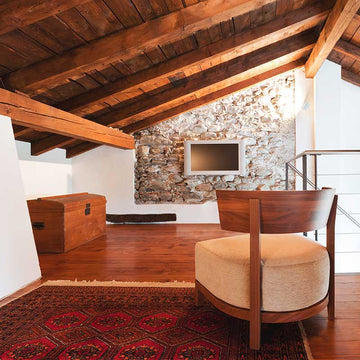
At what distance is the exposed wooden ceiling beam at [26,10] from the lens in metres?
1.81

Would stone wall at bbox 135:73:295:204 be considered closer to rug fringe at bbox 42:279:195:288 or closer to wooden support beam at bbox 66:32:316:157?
wooden support beam at bbox 66:32:316:157

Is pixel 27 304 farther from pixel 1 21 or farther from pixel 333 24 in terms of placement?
pixel 333 24

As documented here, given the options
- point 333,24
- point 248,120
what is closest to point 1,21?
point 333,24

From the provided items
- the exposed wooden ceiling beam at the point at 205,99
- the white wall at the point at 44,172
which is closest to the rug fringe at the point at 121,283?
the white wall at the point at 44,172

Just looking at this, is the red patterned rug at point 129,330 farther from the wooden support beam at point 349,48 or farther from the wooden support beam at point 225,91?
the wooden support beam at point 349,48

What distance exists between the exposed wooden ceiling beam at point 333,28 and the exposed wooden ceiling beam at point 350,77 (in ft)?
2.50

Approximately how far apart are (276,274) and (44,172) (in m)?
4.35

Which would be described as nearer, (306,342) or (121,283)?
(306,342)

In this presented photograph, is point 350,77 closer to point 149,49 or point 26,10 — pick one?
point 149,49

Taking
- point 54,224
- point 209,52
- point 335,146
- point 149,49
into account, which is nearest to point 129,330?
point 54,224

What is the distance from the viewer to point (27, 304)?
6.23 feet

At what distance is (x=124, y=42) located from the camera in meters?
2.50

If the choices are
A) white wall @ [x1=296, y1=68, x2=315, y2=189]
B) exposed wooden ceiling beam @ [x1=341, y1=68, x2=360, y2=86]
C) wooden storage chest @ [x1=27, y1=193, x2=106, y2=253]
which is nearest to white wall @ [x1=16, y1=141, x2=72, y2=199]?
wooden storage chest @ [x1=27, y1=193, x2=106, y2=253]

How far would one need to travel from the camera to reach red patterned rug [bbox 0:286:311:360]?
134cm
